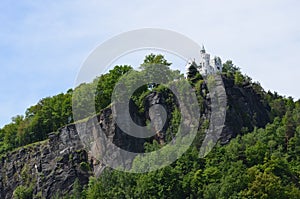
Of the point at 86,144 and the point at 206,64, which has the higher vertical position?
the point at 206,64

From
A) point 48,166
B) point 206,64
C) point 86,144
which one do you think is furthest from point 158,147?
point 206,64

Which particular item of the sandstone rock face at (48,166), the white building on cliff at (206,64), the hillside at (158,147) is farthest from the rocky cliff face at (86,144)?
A: the white building on cliff at (206,64)

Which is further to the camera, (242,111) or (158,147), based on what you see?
(242,111)

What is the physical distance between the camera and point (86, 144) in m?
82.7

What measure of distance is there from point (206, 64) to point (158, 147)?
807 inches

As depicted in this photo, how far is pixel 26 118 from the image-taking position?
100812 mm

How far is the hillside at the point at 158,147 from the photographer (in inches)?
2630

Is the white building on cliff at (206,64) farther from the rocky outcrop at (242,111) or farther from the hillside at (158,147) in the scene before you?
the rocky outcrop at (242,111)

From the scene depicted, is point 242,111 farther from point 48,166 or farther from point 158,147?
point 48,166

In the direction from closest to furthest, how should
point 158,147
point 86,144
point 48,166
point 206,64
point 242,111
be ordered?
point 158,147, point 86,144, point 242,111, point 48,166, point 206,64

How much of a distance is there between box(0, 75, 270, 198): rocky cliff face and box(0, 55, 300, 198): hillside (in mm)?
121

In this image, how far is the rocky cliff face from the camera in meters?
80.6

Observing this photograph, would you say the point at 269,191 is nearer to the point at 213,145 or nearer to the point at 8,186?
the point at 213,145

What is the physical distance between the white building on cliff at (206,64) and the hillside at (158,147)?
12.3 ft
